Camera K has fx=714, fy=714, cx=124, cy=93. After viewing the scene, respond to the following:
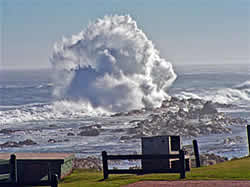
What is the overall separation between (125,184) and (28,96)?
515 feet

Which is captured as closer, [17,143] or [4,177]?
[4,177]

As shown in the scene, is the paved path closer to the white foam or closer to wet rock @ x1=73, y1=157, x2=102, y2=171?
wet rock @ x1=73, y1=157, x2=102, y2=171

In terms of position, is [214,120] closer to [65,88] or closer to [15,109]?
[15,109]

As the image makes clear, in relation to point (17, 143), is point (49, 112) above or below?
above

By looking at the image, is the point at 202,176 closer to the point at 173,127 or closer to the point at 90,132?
the point at 90,132

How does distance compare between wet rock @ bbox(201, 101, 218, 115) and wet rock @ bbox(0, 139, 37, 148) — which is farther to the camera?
wet rock @ bbox(201, 101, 218, 115)

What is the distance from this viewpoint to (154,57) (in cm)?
13925

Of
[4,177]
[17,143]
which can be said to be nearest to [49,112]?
[17,143]

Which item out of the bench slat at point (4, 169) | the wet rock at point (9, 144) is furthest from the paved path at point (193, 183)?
the wet rock at point (9, 144)

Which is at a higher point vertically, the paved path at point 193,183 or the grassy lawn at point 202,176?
the grassy lawn at point 202,176

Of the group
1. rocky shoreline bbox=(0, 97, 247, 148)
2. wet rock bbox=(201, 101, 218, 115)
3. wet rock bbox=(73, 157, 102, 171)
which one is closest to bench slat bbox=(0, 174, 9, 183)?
wet rock bbox=(73, 157, 102, 171)

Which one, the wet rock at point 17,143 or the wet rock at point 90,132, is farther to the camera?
the wet rock at point 90,132

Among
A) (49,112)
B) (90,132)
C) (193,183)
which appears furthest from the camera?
(49,112)

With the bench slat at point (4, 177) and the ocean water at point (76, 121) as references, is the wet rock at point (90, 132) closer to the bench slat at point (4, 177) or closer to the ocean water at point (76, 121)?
the ocean water at point (76, 121)
